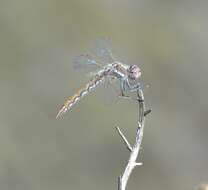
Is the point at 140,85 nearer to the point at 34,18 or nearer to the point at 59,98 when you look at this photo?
the point at 59,98

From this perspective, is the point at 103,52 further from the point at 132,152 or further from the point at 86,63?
the point at 132,152

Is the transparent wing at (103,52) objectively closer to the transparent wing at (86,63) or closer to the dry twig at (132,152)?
the transparent wing at (86,63)

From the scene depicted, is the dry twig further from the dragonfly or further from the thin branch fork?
the dragonfly

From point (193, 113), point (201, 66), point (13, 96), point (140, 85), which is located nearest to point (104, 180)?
point (13, 96)

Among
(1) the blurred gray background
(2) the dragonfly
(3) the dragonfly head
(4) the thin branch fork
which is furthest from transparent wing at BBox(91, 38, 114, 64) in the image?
(1) the blurred gray background

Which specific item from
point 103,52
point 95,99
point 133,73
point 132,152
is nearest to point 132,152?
point 132,152

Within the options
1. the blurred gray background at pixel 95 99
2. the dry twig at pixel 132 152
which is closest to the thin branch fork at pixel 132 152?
the dry twig at pixel 132 152
